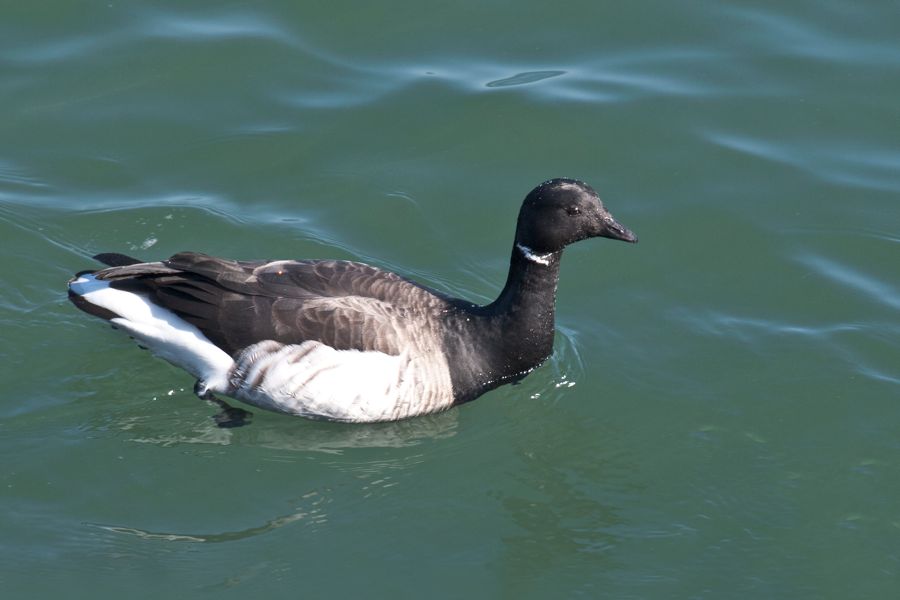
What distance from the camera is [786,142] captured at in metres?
13.3

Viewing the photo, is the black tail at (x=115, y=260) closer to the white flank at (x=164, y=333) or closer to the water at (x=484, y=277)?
the white flank at (x=164, y=333)

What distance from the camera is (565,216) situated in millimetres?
9750

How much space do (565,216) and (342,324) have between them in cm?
197

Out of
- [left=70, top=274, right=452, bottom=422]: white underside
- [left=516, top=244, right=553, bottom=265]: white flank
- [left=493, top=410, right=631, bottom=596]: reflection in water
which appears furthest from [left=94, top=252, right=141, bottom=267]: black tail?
[left=493, top=410, right=631, bottom=596]: reflection in water

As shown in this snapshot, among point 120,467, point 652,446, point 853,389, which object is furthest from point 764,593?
point 120,467

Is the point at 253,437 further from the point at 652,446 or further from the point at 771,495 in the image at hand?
the point at 771,495

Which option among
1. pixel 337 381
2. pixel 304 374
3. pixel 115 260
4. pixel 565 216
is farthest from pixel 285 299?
pixel 565 216

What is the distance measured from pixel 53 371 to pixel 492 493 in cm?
380

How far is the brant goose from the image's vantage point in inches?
380

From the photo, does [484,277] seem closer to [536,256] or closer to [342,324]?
[536,256]

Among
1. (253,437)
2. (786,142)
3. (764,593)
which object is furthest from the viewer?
(786,142)

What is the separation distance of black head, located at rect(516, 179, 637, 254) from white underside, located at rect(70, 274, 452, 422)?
1327 mm

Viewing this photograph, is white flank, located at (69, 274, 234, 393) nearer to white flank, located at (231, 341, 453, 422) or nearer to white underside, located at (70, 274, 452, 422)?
white underside, located at (70, 274, 452, 422)

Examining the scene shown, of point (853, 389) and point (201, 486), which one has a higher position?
point (853, 389)
